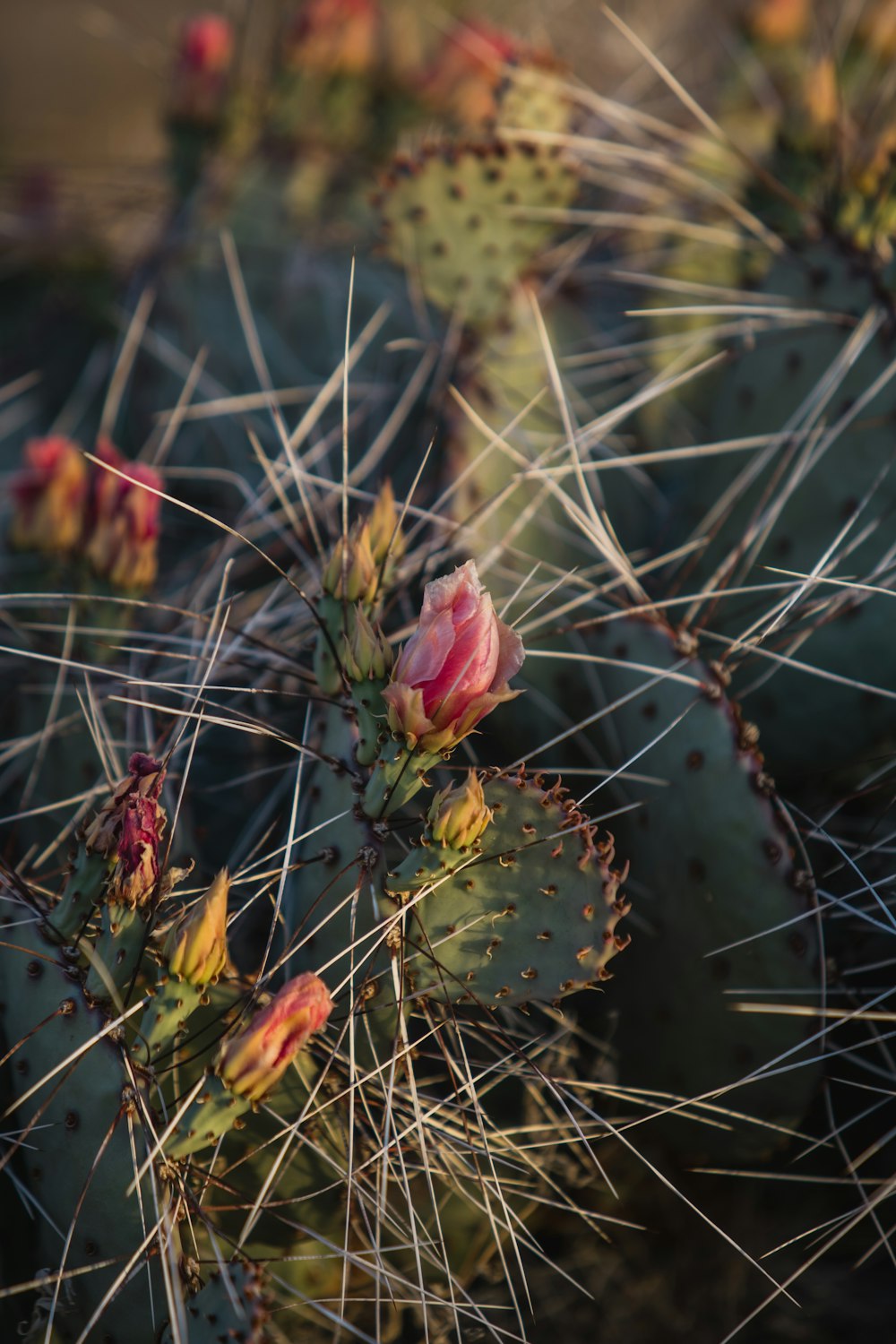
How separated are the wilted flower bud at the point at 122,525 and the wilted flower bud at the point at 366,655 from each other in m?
0.44

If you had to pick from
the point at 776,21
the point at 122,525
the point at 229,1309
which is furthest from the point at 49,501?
the point at 776,21

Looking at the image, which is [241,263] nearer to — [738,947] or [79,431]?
[79,431]

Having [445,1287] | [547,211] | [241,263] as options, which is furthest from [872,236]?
[445,1287]

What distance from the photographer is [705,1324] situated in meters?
1.25

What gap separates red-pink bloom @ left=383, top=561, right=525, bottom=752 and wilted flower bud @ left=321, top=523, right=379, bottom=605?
0.18 meters

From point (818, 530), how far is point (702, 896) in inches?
20.2

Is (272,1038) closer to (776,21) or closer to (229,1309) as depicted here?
(229,1309)

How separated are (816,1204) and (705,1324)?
0.61ft

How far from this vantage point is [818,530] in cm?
136

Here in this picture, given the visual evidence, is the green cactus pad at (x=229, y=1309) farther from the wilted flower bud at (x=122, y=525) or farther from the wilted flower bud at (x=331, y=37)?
the wilted flower bud at (x=331, y=37)

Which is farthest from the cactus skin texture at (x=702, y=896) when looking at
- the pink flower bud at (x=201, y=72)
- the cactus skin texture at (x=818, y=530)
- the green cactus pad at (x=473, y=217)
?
the pink flower bud at (x=201, y=72)

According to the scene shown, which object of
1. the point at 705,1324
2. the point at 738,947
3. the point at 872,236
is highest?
the point at 872,236

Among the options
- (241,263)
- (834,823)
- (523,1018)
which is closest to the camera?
(523,1018)

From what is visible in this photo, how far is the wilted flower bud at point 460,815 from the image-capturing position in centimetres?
83
